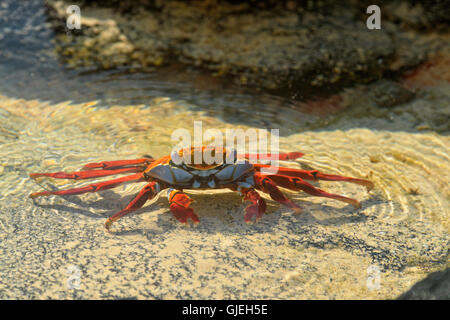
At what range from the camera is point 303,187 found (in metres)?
2.43

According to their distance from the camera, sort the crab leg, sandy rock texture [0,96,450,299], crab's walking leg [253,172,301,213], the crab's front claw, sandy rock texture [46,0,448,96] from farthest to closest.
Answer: sandy rock texture [46,0,448,96], the crab leg, crab's walking leg [253,172,301,213], the crab's front claw, sandy rock texture [0,96,450,299]

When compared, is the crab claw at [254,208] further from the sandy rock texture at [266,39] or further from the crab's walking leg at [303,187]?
the sandy rock texture at [266,39]

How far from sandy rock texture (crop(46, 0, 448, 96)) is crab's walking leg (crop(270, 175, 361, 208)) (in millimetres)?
1757

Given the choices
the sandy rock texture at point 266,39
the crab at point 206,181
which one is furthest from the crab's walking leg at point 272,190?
the sandy rock texture at point 266,39

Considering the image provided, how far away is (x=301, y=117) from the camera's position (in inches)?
148

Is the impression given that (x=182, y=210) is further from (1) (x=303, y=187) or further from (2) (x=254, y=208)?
(1) (x=303, y=187)

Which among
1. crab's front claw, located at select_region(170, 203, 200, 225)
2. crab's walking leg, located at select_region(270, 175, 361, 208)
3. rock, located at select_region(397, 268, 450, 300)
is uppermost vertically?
crab's walking leg, located at select_region(270, 175, 361, 208)

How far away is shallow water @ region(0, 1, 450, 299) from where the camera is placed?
1.84 metres

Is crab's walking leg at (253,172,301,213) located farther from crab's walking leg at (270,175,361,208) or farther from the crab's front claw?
the crab's front claw

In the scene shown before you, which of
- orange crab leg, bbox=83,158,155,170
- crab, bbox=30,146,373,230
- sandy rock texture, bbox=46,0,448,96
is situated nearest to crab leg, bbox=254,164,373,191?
crab, bbox=30,146,373,230

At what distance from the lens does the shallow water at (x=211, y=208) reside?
184 centimetres

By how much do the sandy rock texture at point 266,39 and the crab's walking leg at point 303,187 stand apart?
69.2 inches

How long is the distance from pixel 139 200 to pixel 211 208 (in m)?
0.40
